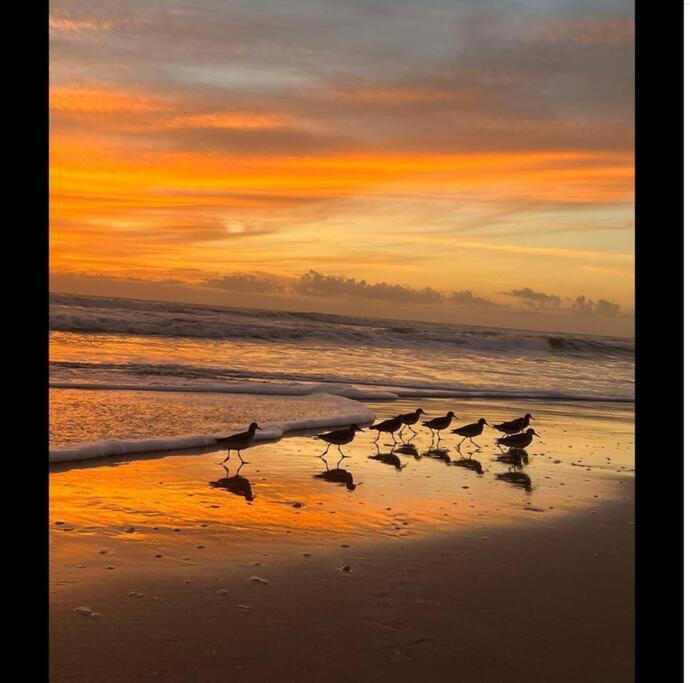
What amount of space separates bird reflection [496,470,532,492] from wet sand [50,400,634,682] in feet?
0.13

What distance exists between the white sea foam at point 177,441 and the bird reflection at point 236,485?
1.29m

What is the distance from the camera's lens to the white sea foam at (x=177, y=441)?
261 inches

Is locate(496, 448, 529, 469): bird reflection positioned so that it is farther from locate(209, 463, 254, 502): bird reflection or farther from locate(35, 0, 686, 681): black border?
locate(35, 0, 686, 681): black border

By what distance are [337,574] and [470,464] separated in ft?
12.1

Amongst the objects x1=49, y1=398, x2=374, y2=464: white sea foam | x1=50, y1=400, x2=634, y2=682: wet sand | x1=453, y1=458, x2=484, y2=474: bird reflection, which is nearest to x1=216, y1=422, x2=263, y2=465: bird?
x1=50, y1=400, x2=634, y2=682: wet sand

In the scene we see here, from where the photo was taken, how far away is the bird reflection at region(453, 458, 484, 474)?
7.18 metres

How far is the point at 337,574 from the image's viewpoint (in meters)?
3.99

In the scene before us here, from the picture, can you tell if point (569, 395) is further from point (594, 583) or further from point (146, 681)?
point (146, 681)

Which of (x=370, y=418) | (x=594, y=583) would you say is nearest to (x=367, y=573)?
(x=594, y=583)

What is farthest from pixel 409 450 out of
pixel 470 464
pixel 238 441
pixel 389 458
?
pixel 238 441
